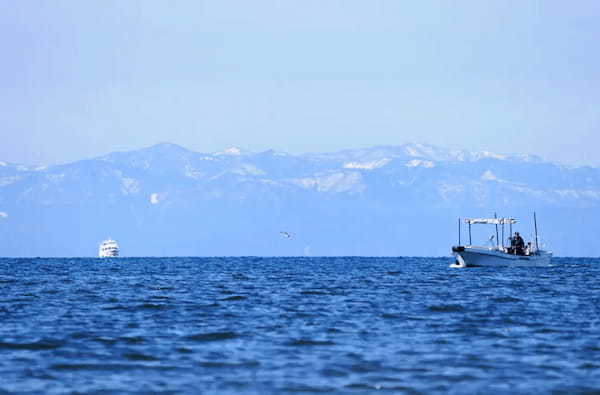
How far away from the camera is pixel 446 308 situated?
5862cm

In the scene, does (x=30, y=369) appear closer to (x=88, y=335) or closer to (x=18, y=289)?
(x=88, y=335)

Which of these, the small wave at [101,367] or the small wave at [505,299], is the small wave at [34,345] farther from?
the small wave at [505,299]

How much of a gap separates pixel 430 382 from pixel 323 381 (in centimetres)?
326

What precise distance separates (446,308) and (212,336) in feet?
66.0

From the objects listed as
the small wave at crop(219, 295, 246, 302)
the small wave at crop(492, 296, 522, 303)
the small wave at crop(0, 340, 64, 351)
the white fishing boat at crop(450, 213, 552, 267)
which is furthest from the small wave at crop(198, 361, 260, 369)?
the white fishing boat at crop(450, 213, 552, 267)

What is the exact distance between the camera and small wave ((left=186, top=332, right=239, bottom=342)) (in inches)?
1631

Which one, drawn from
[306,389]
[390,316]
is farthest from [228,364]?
[390,316]

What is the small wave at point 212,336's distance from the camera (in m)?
41.4

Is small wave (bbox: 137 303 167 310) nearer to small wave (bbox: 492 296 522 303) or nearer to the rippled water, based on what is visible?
the rippled water

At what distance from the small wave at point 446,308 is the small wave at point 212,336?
17.0 metres

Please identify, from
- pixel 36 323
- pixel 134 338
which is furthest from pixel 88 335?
pixel 36 323

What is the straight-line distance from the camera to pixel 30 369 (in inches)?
1315

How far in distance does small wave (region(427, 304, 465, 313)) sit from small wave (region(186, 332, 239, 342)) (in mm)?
17046

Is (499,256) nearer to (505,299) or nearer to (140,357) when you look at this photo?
(505,299)
